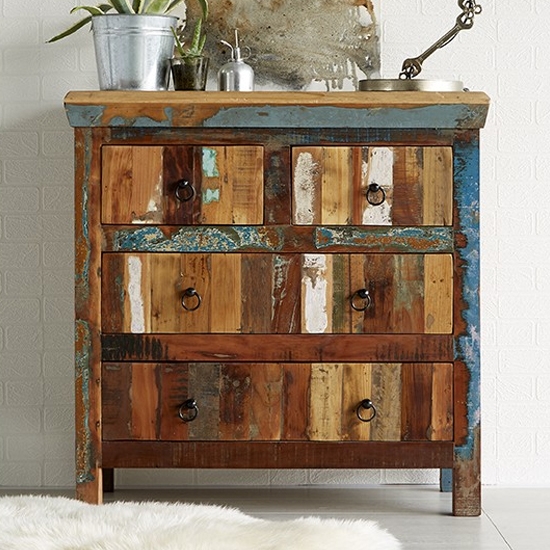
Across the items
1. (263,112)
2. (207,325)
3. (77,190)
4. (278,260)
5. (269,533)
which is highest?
(263,112)

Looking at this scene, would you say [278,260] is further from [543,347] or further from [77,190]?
[543,347]

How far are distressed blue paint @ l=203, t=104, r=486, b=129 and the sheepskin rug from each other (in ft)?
3.03

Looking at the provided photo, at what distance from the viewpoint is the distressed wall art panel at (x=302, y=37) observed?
9.84 feet

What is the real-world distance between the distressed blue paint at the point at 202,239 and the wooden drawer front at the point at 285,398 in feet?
0.94

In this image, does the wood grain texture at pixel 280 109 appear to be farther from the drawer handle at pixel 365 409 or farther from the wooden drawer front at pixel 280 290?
the drawer handle at pixel 365 409

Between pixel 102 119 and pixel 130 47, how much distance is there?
23 cm

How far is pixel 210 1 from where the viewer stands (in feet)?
9.82

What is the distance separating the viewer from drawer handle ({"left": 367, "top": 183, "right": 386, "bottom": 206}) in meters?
2.53

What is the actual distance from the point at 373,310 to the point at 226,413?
438mm

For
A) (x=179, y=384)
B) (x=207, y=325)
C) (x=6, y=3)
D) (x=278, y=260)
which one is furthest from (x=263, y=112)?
(x=6, y=3)

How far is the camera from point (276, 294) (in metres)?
2.54

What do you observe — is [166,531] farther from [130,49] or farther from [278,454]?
[130,49]

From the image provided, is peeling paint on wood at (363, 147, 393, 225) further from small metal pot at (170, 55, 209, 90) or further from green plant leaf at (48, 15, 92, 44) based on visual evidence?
green plant leaf at (48, 15, 92, 44)

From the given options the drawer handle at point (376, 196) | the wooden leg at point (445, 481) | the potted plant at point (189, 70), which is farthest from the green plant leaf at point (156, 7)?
the wooden leg at point (445, 481)
